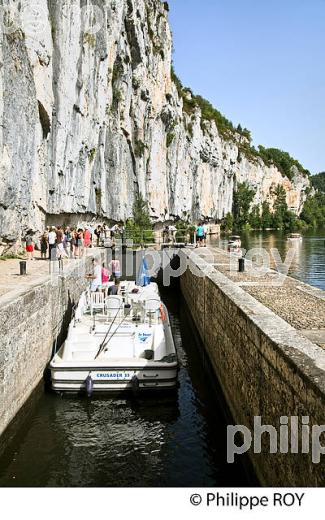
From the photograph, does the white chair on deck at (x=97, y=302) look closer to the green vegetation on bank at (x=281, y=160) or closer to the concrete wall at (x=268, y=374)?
the concrete wall at (x=268, y=374)

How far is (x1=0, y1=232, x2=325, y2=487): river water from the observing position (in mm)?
7551

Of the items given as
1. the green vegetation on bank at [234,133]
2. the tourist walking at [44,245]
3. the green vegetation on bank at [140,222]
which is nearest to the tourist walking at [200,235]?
the green vegetation on bank at [140,222]

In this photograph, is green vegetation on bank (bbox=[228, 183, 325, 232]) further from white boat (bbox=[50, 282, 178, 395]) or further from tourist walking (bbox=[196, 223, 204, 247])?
white boat (bbox=[50, 282, 178, 395])

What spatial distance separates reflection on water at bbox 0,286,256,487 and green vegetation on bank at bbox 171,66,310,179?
64.1m

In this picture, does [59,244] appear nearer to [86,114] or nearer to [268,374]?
[86,114]

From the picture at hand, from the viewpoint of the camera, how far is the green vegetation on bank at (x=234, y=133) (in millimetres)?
80562

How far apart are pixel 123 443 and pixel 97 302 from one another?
6476mm

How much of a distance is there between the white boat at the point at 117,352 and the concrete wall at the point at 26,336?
0.60 m

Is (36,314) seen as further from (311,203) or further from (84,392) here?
(311,203)

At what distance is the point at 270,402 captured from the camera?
6.34 m

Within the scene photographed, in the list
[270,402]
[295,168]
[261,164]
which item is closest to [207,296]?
[270,402]

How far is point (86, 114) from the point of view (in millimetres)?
30406

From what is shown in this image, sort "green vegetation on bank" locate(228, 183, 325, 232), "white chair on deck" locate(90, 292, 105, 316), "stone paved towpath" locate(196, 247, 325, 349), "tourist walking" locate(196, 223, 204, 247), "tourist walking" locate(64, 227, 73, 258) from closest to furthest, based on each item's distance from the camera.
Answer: "stone paved towpath" locate(196, 247, 325, 349), "white chair on deck" locate(90, 292, 105, 316), "tourist walking" locate(64, 227, 73, 258), "tourist walking" locate(196, 223, 204, 247), "green vegetation on bank" locate(228, 183, 325, 232)

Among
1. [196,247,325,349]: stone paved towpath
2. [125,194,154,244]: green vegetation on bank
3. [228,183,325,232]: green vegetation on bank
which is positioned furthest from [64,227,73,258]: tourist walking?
[228,183,325,232]: green vegetation on bank
